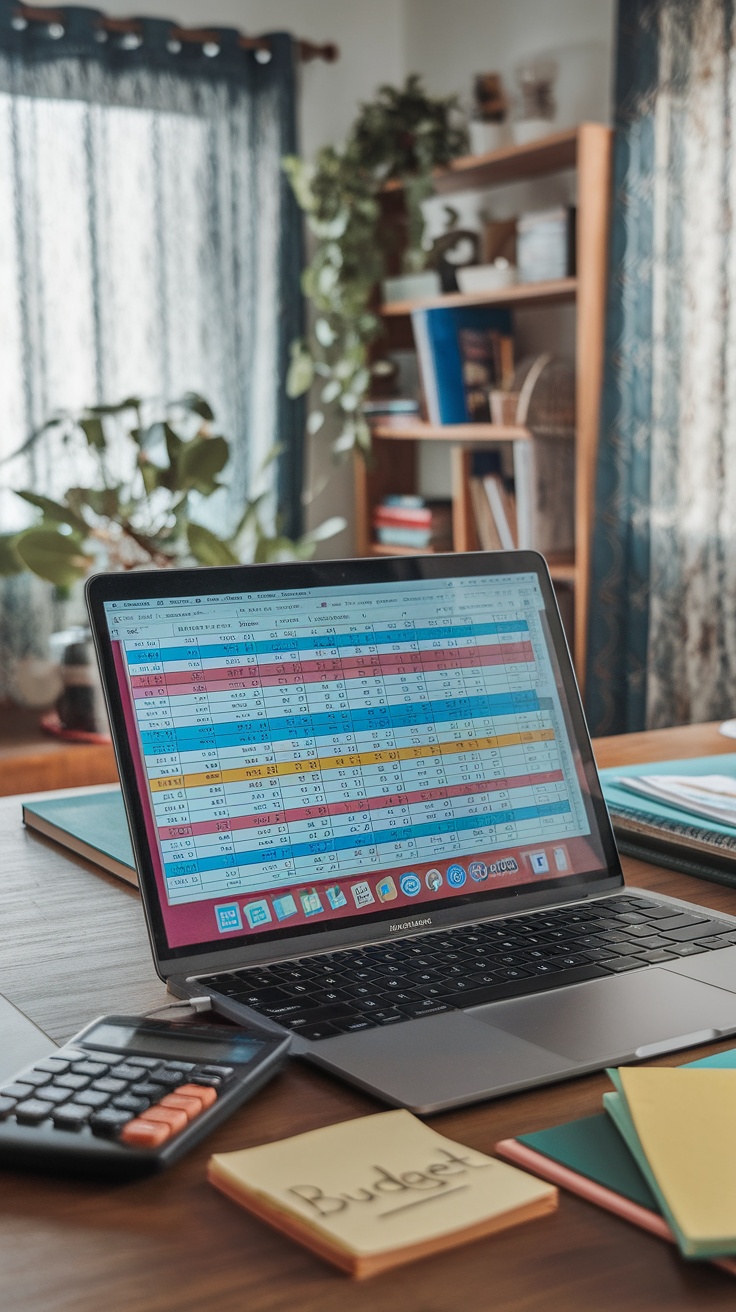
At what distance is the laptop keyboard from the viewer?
0.69 meters

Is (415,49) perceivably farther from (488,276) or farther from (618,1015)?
(618,1015)

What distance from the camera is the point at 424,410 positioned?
3.52 m

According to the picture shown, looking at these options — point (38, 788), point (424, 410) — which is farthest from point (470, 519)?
point (38, 788)

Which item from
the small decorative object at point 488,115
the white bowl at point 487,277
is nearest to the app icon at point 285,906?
the white bowl at point 487,277

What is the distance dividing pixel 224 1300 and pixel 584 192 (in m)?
2.75

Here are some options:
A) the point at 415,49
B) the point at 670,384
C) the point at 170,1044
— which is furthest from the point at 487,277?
the point at 170,1044

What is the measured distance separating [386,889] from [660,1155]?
0.31 m

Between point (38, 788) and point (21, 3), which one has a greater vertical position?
point (21, 3)

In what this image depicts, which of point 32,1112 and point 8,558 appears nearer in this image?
point 32,1112

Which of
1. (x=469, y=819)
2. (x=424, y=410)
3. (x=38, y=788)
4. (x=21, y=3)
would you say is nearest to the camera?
(x=469, y=819)

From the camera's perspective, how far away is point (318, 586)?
0.85m

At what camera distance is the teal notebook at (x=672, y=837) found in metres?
0.96

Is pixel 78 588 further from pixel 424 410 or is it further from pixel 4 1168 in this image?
pixel 4 1168

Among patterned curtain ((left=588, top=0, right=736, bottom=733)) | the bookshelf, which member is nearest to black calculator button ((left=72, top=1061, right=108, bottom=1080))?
patterned curtain ((left=588, top=0, right=736, bottom=733))
